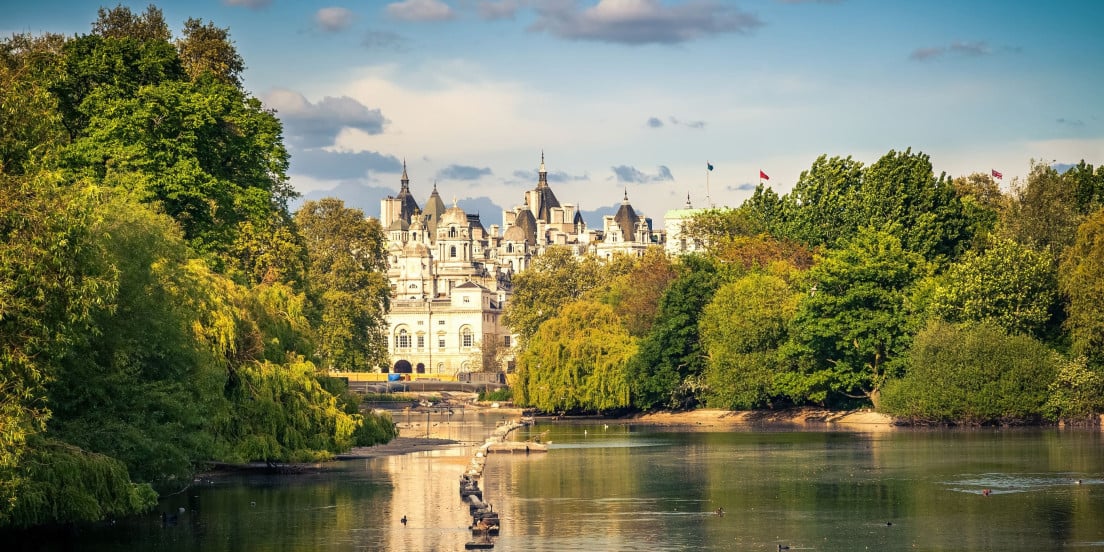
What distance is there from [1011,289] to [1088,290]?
Result: 4.91 m

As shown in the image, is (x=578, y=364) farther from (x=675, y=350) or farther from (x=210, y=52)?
(x=210, y=52)

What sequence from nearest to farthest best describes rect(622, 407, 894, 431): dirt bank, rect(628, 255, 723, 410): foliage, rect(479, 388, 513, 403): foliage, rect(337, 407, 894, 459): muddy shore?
rect(337, 407, 894, 459): muddy shore, rect(622, 407, 894, 431): dirt bank, rect(628, 255, 723, 410): foliage, rect(479, 388, 513, 403): foliage

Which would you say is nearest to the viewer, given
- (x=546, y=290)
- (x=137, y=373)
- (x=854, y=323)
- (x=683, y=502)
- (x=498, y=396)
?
(x=137, y=373)

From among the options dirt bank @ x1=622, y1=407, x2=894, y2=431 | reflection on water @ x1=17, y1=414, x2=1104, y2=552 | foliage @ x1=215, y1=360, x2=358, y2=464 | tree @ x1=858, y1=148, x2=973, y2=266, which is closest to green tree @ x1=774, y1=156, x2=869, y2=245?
tree @ x1=858, y1=148, x2=973, y2=266

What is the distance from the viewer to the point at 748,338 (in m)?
73.2

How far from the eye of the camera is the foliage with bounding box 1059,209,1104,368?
189ft

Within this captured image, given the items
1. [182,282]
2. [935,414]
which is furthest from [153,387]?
[935,414]

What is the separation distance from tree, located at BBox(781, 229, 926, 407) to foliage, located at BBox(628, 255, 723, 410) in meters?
7.89

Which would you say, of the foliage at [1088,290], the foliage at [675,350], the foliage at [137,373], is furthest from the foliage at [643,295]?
the foliage at [137,373]

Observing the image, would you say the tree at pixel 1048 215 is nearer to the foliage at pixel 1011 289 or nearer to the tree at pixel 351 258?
the foliage at pixel 1011 289

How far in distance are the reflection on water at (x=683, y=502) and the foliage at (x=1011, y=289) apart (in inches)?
383

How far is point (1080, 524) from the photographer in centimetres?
2977

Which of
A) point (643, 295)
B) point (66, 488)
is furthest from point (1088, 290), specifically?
point (66, 488)

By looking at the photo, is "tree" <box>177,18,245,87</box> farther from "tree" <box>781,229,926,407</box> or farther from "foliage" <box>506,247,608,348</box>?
"foliage" <box>506,247,608,348</box>
